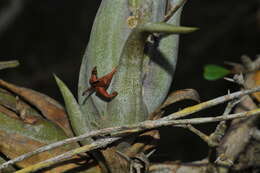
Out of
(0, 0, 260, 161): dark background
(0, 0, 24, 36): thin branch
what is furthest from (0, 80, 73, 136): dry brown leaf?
(0, 0, 24, 36): thin branch

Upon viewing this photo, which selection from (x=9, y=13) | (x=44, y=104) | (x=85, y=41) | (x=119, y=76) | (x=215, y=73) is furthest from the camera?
(x=85, y=41)

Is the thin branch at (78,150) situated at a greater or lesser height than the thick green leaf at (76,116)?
lesser

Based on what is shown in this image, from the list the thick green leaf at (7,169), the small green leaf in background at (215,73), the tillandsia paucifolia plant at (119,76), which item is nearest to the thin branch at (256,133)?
the small green leaf in background at (215,73)

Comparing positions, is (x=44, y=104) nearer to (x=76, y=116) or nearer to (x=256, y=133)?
(x=76, y=116)

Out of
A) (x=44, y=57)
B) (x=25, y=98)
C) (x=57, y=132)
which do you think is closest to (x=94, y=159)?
(x=57, y=132)

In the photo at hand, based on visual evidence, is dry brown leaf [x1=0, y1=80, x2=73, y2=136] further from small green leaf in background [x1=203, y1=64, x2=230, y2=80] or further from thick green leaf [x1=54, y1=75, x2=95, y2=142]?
small green leaf in background [x1=203, y1=64, x2=230, y2=80]

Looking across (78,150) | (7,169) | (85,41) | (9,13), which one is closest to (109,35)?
(78,150)

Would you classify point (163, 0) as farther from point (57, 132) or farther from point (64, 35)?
point (64, 35)

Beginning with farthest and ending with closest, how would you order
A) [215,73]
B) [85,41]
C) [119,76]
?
1. [85,41]
2. [215,73]
3. [119,76]

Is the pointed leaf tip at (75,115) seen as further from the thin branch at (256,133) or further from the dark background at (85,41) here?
the dark background at (85,41)

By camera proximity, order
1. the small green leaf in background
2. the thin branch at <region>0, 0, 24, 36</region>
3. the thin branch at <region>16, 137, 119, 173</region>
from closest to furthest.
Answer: the thin branch at <region>16, 137, 119, 173</region>
the small green leaf in background
the thin branch at <region>0, 0, 24, 36</region>
